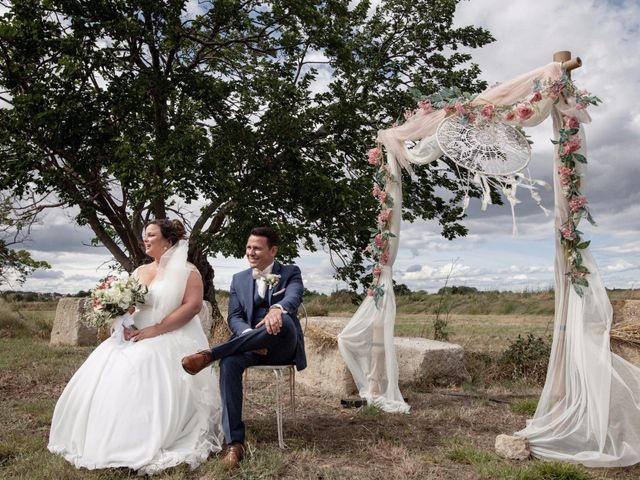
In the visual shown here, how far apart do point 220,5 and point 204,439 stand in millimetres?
9301

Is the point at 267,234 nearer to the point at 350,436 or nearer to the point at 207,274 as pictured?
the point at 350,436

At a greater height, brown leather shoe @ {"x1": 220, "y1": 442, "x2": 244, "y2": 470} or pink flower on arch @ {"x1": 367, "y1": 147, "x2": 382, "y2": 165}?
pink flower on arch @ {"x1": 367, "y1": 147, "x2": 382, "y2": 165}

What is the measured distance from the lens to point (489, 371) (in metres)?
8.36

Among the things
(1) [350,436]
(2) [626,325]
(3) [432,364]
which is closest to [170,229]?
(1) [350,436]

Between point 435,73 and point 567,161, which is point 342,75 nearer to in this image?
point 435,73

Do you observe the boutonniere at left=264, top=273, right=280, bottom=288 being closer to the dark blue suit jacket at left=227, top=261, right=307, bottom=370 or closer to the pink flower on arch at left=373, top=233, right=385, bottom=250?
the dark blue suit jacket at left=227, top=261, right=307, bottom=370

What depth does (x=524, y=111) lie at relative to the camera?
5359mm

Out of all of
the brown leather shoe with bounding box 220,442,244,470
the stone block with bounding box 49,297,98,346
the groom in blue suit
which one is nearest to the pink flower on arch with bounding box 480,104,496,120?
the groom in blue suit

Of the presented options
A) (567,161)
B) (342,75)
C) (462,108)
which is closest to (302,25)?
(342,75)

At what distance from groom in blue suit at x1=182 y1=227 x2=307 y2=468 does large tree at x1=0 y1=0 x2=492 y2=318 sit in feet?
18.6

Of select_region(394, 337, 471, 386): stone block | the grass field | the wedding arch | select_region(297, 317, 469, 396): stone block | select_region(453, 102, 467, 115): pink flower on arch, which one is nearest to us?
the grass field

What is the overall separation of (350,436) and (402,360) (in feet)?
Answer: 8.95

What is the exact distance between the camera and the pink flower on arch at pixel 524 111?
17.6 ft

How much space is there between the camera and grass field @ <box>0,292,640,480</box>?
4.11 meters
